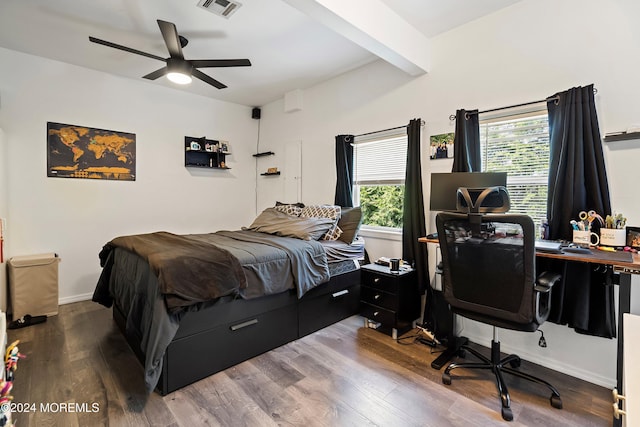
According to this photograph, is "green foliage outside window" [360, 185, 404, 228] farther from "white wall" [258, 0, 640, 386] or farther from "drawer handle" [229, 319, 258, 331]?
"drawer handle" [229, 319, 258, 331]

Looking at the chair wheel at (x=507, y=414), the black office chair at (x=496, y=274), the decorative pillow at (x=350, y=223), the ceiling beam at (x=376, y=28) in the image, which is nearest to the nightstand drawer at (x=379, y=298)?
the decorative pillow at (x=350, y=223)

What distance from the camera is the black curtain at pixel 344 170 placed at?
3637mm

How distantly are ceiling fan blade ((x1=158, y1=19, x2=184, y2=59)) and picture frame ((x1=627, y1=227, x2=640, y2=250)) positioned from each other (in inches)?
132

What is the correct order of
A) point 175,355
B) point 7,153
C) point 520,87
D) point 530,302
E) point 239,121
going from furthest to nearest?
point 239,121 < point 7,153 < point 520,87 < point 175,355 < point 530,302

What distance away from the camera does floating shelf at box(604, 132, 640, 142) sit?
75.1 inches

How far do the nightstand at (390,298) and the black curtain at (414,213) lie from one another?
0.13m

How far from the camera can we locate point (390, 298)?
269 cm

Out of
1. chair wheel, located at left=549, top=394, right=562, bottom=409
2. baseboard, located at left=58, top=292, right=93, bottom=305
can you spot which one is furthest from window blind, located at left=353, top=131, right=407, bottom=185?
baseboard, located at left=58, top=292, right=93, bottom=305

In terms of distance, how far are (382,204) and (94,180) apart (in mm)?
3435

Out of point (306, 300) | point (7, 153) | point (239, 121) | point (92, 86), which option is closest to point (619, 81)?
point (306, 300)

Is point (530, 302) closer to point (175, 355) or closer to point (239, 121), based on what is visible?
point (175, 355)

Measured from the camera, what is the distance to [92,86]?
3643 millimetres

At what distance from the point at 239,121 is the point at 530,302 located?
456cm

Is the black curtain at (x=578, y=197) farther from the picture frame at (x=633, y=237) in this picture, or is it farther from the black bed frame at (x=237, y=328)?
the black bed frame at (x=237, y=328)
